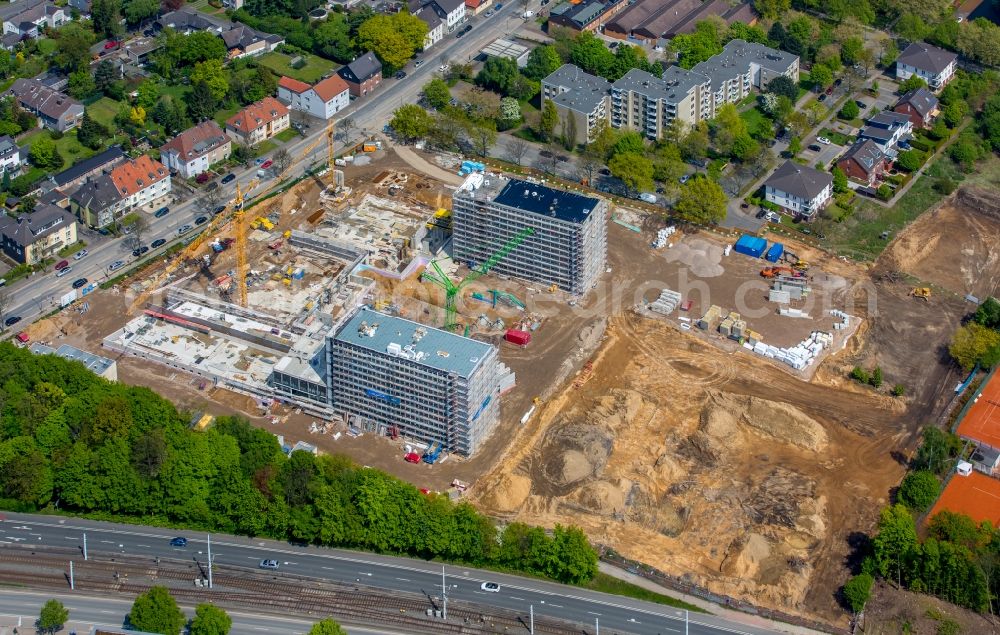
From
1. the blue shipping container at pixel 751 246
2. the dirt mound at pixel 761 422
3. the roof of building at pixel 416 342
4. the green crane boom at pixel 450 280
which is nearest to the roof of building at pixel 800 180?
the blue shipping container at pixel 751 246

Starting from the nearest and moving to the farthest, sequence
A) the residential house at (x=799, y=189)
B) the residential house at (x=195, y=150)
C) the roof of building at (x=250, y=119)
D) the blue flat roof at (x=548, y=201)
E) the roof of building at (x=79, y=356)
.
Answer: the roof of building at (x=79, y=356) → the blue flat roof at (x=548, y=201) → the residential house at (x=799, y=189) → the residential house at (x=195, y=150) → the roof of building at (x=250, y=119)

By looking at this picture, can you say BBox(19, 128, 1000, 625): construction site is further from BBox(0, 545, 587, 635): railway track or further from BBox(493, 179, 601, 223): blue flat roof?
BBox(0, 545, 587, 635): railway track

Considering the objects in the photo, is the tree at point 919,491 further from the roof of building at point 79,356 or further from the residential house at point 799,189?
the roof of building at point 79,356

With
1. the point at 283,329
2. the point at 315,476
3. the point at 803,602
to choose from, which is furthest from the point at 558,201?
the point at 803,602

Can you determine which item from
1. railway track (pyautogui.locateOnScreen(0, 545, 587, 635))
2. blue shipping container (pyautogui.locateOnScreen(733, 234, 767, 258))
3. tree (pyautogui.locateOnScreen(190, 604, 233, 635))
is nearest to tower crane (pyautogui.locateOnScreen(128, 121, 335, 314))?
railway track (pyautogui.locateOnScreen(0, 545, 587, 635))

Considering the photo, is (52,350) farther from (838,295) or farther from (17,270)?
(838,295)
